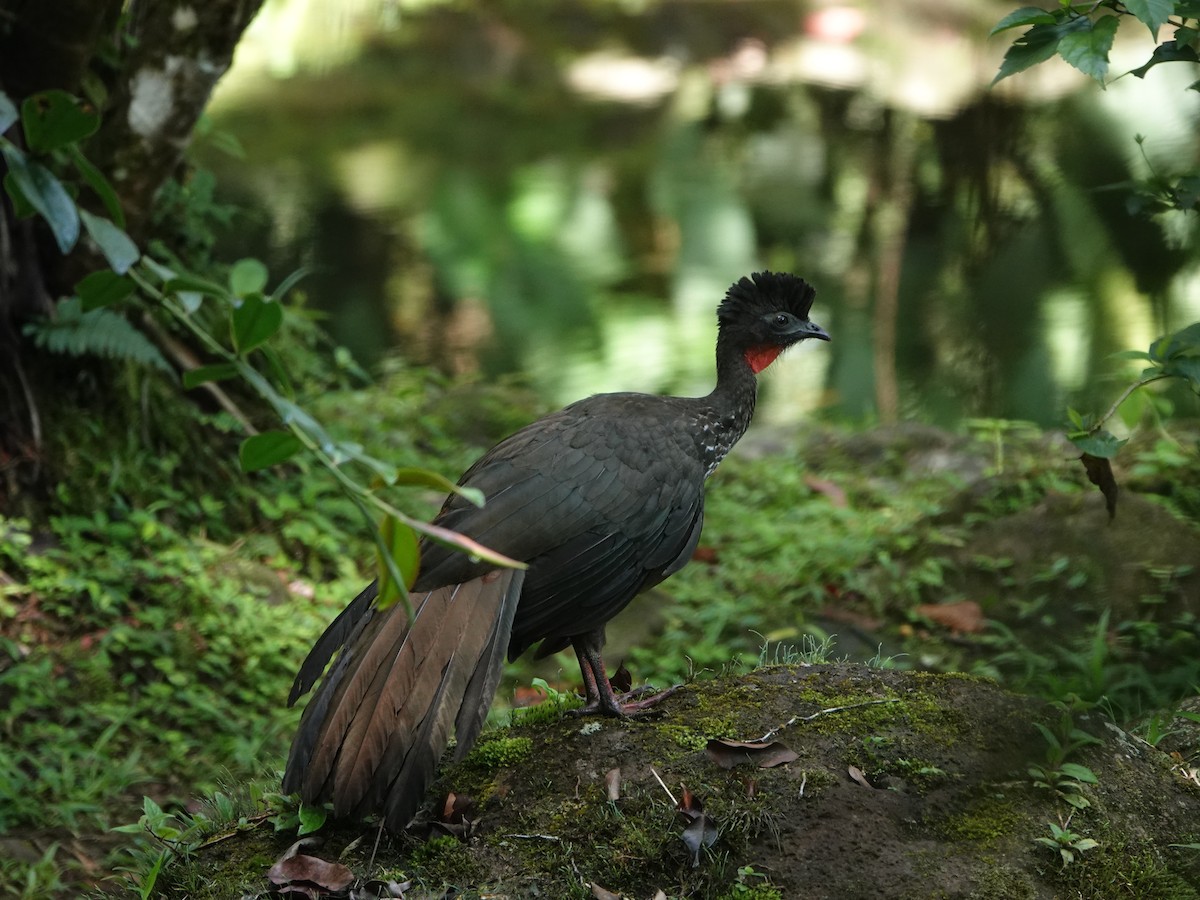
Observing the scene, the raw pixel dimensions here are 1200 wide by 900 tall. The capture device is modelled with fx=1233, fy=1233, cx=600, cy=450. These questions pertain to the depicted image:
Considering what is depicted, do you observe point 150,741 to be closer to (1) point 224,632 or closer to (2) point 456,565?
(1) point 224,632

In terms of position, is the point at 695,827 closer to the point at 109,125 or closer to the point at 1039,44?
the point at 1039,44

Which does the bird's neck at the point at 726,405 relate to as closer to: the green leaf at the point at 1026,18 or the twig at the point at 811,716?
the twig at the point at 811,716

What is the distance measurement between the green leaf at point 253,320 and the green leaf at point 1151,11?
1.79m

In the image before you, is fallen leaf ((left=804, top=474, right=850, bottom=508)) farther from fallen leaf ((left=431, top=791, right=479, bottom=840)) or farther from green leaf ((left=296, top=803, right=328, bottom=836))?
green leaf ((left=296, top=803, right=328, bottom=836))

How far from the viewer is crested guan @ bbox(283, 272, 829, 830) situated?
2494 millimetres

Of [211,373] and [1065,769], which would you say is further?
[1065,769]

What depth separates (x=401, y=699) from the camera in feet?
8.33

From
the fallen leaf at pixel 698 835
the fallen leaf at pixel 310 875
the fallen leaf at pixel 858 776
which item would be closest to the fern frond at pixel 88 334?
the fallen leaf at pixel 310 875

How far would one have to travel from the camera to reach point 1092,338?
24.4 ft

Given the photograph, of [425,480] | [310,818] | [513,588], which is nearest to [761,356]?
[513,588]

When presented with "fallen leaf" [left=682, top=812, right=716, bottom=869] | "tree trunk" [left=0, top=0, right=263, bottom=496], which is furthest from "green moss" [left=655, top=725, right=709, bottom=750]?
"tree trunk" [left=0, top=0, right=263, bottom=496]

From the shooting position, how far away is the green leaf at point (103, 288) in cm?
124

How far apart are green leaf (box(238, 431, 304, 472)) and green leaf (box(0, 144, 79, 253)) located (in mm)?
288

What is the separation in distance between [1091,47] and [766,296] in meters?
1.38
